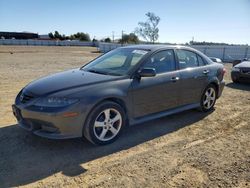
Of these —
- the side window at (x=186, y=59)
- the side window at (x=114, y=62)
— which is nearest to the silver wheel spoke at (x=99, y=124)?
the side window at (x=114, y=62)

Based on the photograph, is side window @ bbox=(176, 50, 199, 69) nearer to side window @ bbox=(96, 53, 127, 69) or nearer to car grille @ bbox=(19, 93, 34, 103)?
side window @ bbox=(96, 53, 127, 69)

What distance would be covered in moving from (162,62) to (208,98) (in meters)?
1.75

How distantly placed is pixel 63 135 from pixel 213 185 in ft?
6.86

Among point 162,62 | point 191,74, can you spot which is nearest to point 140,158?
point 162,62

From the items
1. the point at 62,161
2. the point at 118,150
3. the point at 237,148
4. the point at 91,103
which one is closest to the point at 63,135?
the point at 62,161

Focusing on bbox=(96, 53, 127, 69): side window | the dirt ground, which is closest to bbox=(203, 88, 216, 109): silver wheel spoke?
the dirt ground

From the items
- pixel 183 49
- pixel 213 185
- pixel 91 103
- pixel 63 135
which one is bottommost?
pixel 213 185

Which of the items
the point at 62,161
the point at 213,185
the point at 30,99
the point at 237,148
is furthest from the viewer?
the point at 237,148

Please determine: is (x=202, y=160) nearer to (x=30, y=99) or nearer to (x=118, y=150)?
(x=118, y=150)

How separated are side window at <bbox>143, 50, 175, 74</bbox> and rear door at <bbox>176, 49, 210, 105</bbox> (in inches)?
8.2

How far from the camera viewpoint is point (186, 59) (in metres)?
5.45

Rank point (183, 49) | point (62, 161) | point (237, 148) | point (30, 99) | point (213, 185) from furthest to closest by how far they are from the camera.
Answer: point (183, 49)
point (237, 148)
point (30, 99)
point (62, 161)
point (213, 185)

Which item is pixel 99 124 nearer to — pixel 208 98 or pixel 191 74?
pixel 191 74

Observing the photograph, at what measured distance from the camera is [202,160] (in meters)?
3.69
